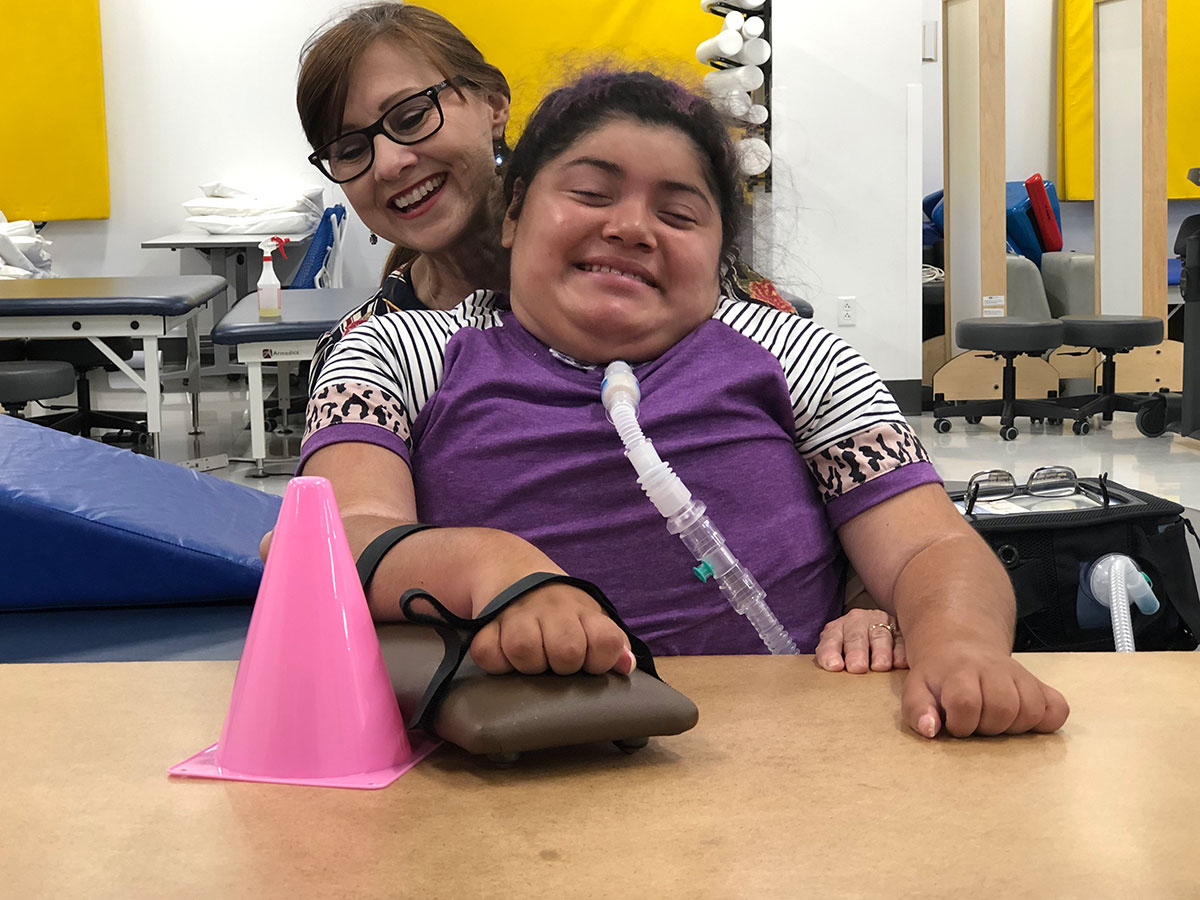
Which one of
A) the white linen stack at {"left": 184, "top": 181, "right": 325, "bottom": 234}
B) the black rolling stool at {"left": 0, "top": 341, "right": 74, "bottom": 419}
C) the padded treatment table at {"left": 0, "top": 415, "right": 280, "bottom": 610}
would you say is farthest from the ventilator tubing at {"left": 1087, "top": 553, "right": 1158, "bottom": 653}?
the white linen stack at {"left": 184, "top": 181, "right": 325, "bottom": 234}

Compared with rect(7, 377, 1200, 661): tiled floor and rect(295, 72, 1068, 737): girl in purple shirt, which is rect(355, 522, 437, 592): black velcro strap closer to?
rect(295, 72, 1068, 737): girl in purple shirt

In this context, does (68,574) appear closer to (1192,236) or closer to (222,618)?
(222,618)

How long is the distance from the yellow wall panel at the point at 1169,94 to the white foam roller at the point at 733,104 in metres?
6.90

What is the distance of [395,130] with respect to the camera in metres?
1.63

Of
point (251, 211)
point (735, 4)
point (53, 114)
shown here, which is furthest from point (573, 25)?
point (53, 114)

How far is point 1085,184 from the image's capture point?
Result: 7625mm

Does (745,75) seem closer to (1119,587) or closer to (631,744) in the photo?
(1119,587)

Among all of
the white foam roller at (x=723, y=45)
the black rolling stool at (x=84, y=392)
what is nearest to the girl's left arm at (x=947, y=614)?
the black rolling stool at (x=84, y=392)

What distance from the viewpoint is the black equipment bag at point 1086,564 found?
4.85ft

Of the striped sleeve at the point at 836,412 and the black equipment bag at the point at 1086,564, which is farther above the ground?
the striped sleeve at the point at 836,412

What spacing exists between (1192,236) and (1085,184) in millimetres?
2844

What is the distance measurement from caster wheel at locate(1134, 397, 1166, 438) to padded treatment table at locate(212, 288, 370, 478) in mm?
3377

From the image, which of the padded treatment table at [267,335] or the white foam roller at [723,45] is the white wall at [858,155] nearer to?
the white foam roller at [723,45]

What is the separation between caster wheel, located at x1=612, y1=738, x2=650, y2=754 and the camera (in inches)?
25.3
